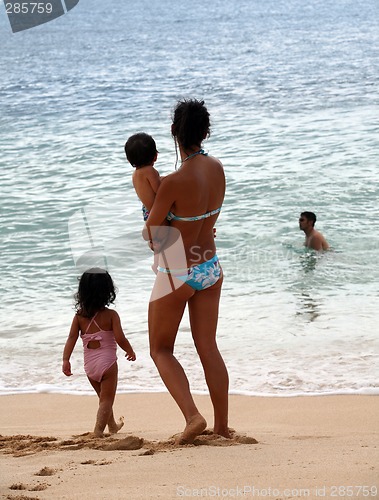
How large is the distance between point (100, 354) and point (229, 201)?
8163 mm

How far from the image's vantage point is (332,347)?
6395 mm

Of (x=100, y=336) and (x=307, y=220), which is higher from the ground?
(x=100, y=336)

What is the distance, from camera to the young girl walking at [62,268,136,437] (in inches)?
160

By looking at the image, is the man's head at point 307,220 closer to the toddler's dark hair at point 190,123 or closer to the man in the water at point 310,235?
the man in the water at point 310,235

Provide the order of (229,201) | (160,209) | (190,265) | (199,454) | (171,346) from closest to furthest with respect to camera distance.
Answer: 1. (199,454)
2. (160,209)
3. (190,265)
4. (171,346)
5. (229,201)

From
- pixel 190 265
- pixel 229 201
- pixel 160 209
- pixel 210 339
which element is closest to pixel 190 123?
pixel 160 209

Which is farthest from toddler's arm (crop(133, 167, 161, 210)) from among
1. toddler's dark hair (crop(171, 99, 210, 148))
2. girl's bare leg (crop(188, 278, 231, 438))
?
girl's bare leg (crop(188, 278, 231, 438))

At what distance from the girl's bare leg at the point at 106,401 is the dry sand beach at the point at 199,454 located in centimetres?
9

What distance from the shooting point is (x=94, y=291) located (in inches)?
161

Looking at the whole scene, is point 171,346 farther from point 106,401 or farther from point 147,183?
point 147,183

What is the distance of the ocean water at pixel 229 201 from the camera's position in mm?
6379

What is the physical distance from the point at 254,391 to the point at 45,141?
1246 centimetres

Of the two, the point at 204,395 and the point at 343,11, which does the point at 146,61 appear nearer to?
the point at 343,11

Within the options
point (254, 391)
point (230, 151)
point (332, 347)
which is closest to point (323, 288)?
point (332, 347)
